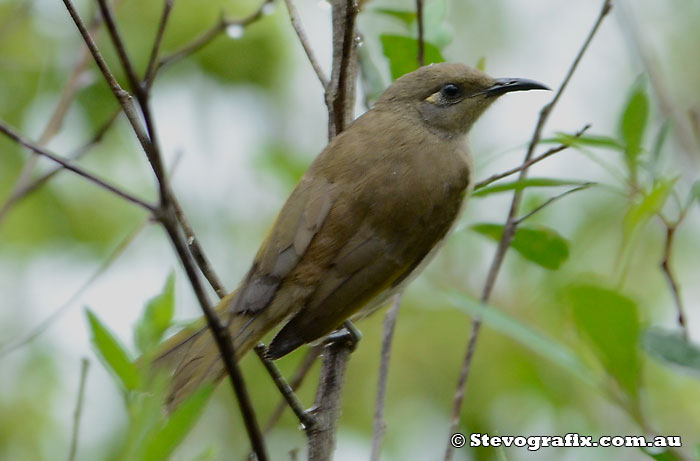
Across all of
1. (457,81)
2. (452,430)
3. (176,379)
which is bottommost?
(452,430)

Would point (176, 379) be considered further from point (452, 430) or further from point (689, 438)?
point (689, 438)

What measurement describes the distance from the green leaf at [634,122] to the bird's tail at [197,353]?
1.25 meters

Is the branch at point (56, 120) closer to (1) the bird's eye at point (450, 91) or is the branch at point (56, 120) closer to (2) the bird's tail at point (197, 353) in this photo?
(2) the bird's tail at point (197, 353)

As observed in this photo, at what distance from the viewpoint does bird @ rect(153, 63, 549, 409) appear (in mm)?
3191

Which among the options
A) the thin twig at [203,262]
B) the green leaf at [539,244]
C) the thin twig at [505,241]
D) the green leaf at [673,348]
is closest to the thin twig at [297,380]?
the thin twig at [505,241]

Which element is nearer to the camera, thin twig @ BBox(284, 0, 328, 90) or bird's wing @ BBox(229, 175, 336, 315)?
thin twig @ BBox(284, 0, 328, 90)

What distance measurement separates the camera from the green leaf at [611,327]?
2.05 meters

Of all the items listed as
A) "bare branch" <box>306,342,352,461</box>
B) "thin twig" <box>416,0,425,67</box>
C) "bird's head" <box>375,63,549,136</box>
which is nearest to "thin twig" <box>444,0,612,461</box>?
"bare branch" <box>306,342,352,461</box>

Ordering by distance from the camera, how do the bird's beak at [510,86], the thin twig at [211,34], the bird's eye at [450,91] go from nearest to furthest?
the thin twig at [211,34]
the bird's beak at [510,86]
the bird's eye at [450,91]

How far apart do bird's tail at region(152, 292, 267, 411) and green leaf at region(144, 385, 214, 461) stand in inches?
25.1

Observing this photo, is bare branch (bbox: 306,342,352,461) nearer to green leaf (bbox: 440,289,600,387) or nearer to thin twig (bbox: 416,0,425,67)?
green leaf (bbox: 440,289,600,387)

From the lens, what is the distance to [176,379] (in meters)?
2.72

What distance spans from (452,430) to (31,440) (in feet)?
10.7

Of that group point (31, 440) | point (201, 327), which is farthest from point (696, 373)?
point (31, 440)
